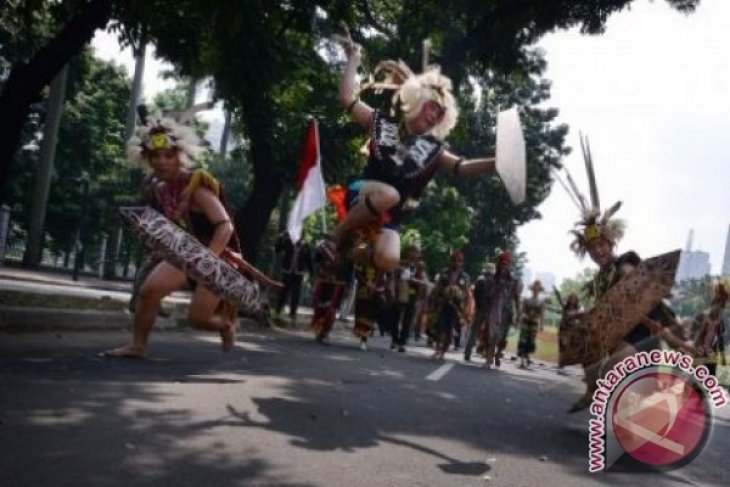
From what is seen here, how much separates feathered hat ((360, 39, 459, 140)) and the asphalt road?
7.43 ft

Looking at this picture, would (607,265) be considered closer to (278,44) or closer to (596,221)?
(596,221)

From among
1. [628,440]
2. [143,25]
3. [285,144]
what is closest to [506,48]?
[285,144]

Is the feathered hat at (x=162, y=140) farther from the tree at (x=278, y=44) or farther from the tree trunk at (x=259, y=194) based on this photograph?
the tree trunk at (x=259, y=194)

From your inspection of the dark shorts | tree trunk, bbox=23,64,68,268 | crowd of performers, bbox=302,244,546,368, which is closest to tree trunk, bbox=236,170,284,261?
crowd of performers, bbox=302,244,546,368

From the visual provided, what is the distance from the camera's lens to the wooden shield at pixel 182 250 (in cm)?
564

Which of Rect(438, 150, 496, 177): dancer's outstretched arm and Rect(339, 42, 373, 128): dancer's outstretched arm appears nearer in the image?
Rect(438, 150, 496, 177): dancer's outstretched arm

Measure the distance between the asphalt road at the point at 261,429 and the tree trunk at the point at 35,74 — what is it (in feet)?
10.9

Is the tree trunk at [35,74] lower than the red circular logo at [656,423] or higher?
higher

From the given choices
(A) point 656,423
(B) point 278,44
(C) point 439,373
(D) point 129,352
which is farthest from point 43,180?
(A) point 656,423

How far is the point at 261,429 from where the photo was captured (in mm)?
3912

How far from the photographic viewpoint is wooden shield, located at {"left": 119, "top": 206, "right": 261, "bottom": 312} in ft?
18.5

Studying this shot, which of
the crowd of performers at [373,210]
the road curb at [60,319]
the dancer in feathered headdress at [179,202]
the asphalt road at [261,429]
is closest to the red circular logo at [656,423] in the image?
the asphalt road at [261,429]

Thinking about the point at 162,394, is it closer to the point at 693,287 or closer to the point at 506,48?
the point at 506,48

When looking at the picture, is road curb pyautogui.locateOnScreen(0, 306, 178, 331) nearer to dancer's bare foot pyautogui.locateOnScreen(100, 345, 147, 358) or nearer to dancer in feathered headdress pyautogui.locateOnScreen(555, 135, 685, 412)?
dancer's bare foot pyautogui.locateOnScreen(100, 345, 147, 358)
